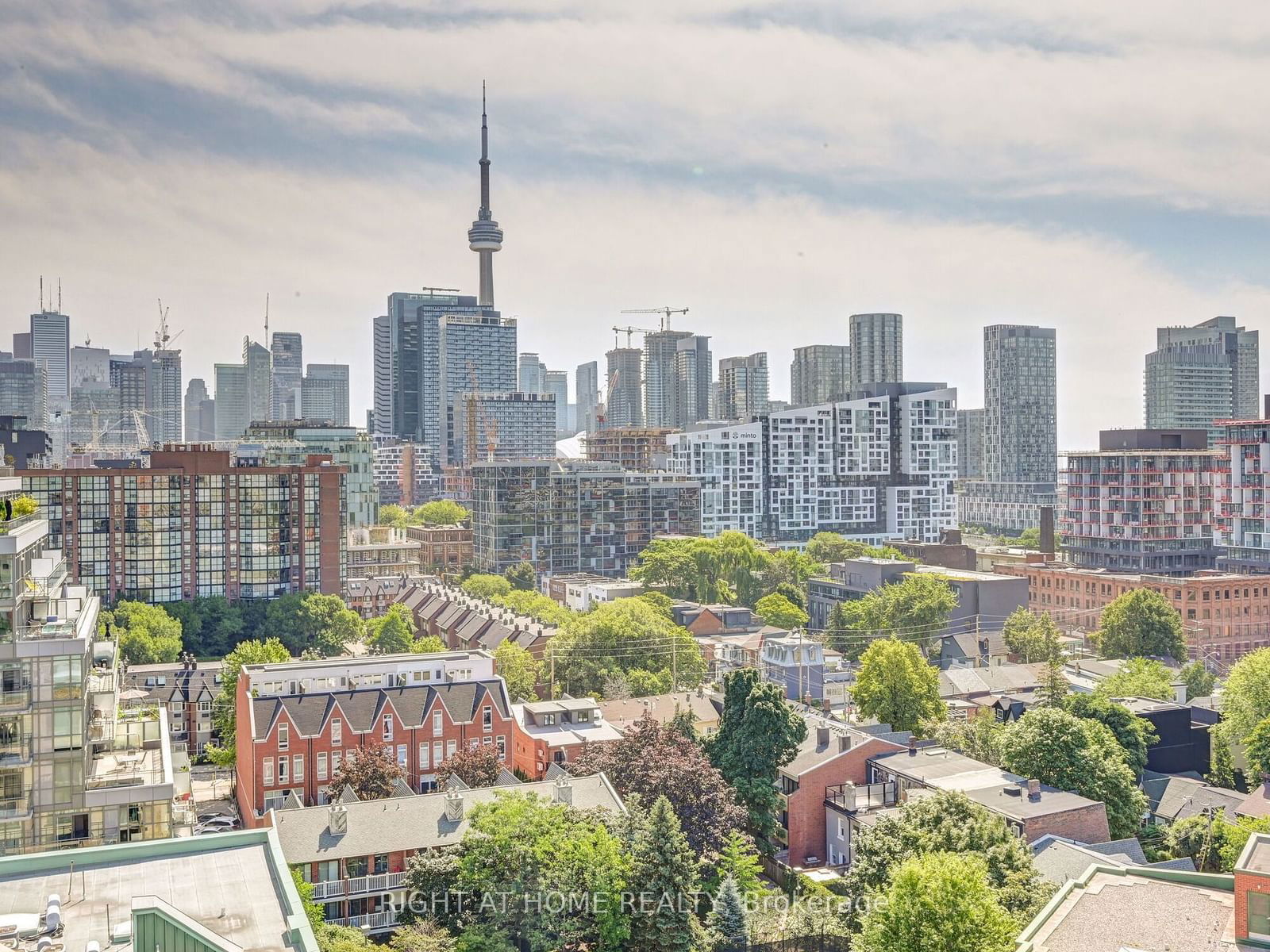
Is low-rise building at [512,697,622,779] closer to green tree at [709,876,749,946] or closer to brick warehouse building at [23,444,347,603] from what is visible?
green tree at [709,876,749,946]

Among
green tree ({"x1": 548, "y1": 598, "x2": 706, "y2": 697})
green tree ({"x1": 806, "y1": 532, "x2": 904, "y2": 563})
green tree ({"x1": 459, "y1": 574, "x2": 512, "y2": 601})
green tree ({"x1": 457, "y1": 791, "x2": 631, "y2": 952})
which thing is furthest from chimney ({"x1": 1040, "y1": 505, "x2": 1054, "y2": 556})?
green tree ({"x1": 457, "y1": 791, "x2": 631, "y2": 952})

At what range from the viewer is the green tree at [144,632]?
235ft

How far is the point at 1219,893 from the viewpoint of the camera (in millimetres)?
22391

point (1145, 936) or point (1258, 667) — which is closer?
point (1145, 936)

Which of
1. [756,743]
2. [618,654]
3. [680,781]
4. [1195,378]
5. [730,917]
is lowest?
[730,917]

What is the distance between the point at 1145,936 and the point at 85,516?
265 feet

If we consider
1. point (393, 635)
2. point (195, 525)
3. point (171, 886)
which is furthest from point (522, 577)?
point (171, 886)

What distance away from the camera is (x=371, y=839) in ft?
115

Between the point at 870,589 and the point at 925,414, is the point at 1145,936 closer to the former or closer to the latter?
the point at 870,589

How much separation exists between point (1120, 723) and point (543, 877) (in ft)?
89.0

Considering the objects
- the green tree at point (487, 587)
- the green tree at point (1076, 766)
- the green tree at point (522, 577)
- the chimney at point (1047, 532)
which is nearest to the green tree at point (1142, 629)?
the chimney at point (1047, 532)

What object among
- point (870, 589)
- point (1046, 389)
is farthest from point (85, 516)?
point (1046, 389)

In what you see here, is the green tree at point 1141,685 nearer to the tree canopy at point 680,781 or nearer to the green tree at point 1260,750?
the green tree at point 1260,750

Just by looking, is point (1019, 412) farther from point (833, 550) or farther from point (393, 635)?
point (393, 635)
